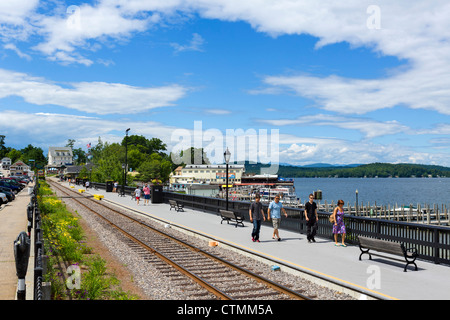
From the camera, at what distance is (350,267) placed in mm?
11523

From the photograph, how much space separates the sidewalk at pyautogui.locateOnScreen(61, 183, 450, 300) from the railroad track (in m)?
1.29

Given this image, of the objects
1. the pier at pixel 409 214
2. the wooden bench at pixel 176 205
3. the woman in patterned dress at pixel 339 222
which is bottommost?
the pier at pixel 409 214

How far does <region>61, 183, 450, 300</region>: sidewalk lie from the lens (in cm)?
931

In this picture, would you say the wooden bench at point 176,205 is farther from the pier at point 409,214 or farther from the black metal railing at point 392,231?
the pier at point 409,214

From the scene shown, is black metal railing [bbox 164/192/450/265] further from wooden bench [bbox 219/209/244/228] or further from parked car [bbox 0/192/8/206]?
parked car [bbox 0/192/8/206]

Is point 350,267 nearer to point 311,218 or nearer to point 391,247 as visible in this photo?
point 391,247

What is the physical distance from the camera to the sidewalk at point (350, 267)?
9.31 metres

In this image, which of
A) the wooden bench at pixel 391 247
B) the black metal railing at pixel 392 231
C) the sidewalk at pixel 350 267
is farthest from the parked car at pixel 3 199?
the wooden bench at pixel 391 247

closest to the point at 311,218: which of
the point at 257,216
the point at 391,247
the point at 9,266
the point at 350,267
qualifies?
the point at 257,216

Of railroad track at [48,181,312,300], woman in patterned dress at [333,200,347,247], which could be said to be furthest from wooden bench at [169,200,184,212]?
woman in patterned dress at [333,200,347,247]

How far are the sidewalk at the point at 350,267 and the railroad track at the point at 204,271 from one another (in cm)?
129
